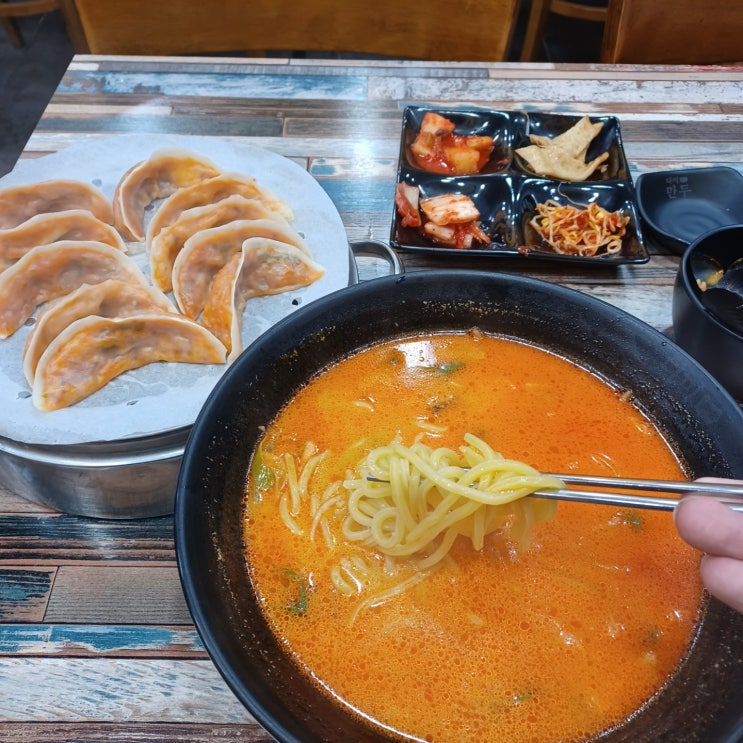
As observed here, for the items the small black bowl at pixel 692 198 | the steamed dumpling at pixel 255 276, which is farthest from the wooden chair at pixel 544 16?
the steamed dumpling at pixel 255 276

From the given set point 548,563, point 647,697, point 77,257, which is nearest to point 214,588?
point 548,563

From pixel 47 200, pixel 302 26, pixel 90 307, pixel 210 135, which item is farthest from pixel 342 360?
pixel 302 26

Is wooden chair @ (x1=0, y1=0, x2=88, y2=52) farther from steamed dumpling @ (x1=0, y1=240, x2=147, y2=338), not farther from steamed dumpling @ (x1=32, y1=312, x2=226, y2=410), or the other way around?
steamed dumpling @ (x1=32, y1=312, x2=226, y2=410)

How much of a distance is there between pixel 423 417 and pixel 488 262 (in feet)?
3.44

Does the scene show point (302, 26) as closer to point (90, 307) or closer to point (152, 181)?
point (152, 181)

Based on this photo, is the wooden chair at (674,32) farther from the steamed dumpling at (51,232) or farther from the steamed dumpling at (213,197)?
the steamed dumpling at (51,232)

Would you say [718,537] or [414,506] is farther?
[414,506]

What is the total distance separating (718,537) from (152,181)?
7.62 ft

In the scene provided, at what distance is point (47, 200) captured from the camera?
2.41 m

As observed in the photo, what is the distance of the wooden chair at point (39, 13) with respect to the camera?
11.7 feet

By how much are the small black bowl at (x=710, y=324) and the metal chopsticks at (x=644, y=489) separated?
881 millimetres

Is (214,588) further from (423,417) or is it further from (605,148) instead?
(605,148)

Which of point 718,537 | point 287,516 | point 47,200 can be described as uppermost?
point 718,537

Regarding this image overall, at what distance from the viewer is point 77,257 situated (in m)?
2.19
